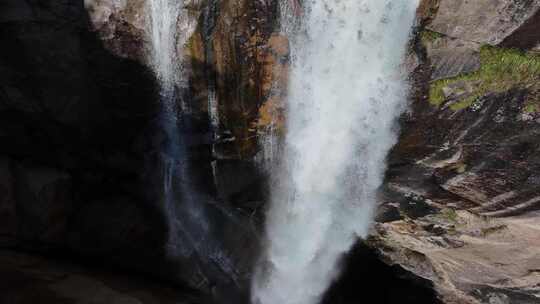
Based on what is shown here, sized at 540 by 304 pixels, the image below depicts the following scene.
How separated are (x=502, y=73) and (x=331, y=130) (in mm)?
3170

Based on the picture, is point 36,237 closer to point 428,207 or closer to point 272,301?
point 272,301

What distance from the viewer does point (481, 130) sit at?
683 centimetres

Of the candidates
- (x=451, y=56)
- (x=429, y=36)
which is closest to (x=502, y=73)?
(x=451, y=56)

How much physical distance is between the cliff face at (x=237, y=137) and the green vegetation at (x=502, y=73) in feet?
0.06

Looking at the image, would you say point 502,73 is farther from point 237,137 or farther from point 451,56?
point 237,137

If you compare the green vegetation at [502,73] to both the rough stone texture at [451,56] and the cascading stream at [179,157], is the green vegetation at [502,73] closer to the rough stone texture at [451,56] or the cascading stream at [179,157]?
the rough stone texture at [451,56]

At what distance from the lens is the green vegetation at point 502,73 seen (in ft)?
19.7

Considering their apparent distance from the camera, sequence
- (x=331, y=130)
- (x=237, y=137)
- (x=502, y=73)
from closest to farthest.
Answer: (x=502, y=73)
(x=237, y=137)
(x=331, y=130)

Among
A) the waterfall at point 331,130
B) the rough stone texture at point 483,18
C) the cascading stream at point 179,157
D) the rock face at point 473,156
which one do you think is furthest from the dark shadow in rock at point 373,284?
the rough stone texture at point 483,18

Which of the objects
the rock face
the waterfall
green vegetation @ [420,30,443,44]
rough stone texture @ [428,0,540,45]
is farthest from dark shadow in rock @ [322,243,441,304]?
rough stone texture @ [428,0,540,45]

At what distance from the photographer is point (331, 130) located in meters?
8.33

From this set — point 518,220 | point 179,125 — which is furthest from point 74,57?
point 518,220

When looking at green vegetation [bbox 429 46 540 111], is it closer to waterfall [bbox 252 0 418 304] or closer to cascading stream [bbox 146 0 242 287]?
waterfall [bbox 252 0 418 304]

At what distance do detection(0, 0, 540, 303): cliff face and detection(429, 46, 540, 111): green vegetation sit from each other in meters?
0.02
